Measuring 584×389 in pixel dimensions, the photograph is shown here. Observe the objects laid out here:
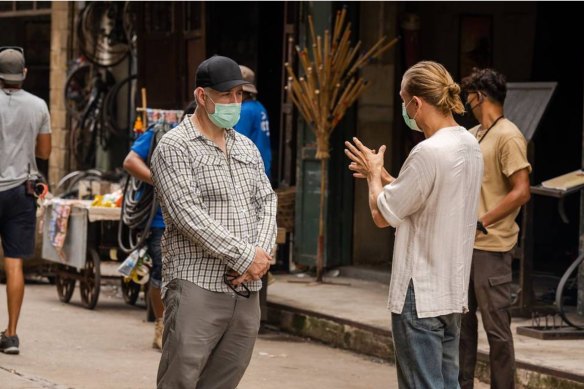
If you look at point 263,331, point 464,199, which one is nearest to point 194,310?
point 464,199

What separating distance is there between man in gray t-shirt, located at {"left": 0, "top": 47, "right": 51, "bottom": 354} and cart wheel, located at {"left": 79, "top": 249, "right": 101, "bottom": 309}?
2591 mm

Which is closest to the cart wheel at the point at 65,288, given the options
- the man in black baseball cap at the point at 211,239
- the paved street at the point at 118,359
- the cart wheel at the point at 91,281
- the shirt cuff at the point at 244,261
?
the cart wheel at the point at 91,281

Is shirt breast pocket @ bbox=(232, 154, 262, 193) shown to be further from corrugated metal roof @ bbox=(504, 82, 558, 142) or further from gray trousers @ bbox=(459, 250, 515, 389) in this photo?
corrugated metal roof @ bbox=(504, 82, 558, 142)

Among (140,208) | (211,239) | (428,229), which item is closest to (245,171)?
(211,239)

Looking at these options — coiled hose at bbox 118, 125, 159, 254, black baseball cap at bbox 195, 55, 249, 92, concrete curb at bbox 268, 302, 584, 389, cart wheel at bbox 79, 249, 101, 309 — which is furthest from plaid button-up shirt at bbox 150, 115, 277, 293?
cart wheel at bbox 79, 249, 101, 309

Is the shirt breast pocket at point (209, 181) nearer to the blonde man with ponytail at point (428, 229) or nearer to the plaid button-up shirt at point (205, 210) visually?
the plaid button-up shirt at point (205, 210)

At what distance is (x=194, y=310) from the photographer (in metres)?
5.55

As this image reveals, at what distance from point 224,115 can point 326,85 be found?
7032mm

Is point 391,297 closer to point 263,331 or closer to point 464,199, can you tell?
point 464,199

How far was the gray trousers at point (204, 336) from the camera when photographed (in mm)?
5547

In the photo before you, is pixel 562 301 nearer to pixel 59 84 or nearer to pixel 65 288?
pixel 65 288

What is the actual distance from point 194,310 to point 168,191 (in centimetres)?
51

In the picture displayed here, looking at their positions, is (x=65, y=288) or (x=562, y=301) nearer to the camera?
(x=562, y=301)

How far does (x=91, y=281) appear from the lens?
1220 cm
